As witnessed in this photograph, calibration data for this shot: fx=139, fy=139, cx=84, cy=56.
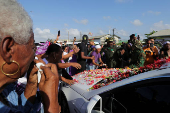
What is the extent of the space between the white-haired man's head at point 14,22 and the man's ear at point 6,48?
2 centimetres

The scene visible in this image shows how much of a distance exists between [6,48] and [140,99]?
63.1 inches

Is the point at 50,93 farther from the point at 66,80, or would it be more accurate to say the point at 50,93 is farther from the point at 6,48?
the point at 66,80

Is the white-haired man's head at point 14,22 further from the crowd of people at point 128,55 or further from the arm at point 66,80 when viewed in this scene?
the crowd of people at point 128,55

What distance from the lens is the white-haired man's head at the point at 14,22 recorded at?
793 mm

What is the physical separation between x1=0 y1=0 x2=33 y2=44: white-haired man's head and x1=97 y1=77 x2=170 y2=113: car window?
1467mm

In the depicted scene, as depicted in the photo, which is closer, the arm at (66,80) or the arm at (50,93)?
the arm at (50,93)

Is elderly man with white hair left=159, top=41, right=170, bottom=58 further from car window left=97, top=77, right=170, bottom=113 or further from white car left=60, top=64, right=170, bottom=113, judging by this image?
car window left=97, top=77, right=170, bottom=113

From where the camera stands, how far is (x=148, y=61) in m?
4.91

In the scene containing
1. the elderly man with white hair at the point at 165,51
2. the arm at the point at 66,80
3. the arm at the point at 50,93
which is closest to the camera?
the arm at the point at 50,93

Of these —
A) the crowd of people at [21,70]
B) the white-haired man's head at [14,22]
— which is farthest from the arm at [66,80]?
the white-haired man's head at [14,22]

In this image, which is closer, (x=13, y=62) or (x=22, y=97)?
(x=13, y=62)

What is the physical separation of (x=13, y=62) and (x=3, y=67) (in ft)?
0.20

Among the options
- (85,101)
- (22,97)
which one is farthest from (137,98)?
(22,97)

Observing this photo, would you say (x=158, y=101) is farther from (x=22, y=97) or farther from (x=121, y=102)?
(x=22, y=97)
